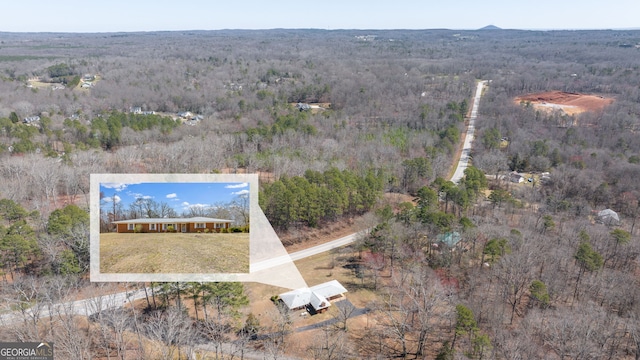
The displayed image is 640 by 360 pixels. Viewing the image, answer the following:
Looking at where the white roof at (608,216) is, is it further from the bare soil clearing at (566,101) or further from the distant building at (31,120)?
the distant building at (31,120)

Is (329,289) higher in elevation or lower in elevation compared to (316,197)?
lower

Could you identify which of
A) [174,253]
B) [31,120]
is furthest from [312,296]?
[31,120]

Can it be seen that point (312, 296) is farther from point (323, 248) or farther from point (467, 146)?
point (467, 146)

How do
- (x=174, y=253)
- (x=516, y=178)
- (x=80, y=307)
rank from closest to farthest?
(x=174, y=253)
(x=80, y=307)
(x=516, y=178)

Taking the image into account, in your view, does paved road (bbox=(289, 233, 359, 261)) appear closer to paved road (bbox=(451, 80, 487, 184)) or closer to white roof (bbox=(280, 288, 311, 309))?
white roof (bbox=(280, 288, 311, 309))

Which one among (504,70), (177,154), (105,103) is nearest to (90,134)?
(177,154)

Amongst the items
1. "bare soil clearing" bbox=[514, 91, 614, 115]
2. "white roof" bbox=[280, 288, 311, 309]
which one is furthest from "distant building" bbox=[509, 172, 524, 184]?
"bare soil clearing" bbox=[514, 91, 614, 115]

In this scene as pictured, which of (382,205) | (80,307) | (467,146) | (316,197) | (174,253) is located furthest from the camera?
(467,146)

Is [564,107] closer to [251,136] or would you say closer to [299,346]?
[251,136]
